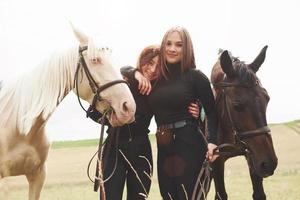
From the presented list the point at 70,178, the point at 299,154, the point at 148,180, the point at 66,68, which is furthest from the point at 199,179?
the point at 299,154

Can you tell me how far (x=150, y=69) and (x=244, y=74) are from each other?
968 mm

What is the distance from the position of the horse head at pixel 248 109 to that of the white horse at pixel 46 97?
3.77 feet

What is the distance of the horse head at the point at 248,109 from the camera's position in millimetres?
5172

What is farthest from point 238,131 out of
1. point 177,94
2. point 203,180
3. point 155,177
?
point 155,177

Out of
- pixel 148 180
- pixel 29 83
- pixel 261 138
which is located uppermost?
pixel 29 83

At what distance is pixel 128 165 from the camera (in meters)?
5.22

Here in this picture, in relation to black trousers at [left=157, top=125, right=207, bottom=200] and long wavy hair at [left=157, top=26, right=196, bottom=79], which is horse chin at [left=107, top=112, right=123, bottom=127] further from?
long wavy hair at [left=157, top=26, right=196, bottom=79]

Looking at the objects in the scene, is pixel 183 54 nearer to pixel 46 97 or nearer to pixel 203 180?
pixel 203 180

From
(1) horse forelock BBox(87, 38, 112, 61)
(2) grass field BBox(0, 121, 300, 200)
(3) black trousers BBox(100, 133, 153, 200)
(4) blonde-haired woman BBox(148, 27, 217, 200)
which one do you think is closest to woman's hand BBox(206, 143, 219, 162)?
(4) blonde-haired woman BBox(148, 27, 217, 200)

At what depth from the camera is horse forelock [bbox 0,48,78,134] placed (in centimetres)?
519

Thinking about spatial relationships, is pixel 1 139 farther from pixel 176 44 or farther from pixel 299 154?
pixel 299 154

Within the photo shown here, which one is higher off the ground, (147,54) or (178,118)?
(147,54)

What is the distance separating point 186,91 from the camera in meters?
5.05

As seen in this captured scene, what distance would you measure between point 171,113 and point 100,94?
2.29 ft
